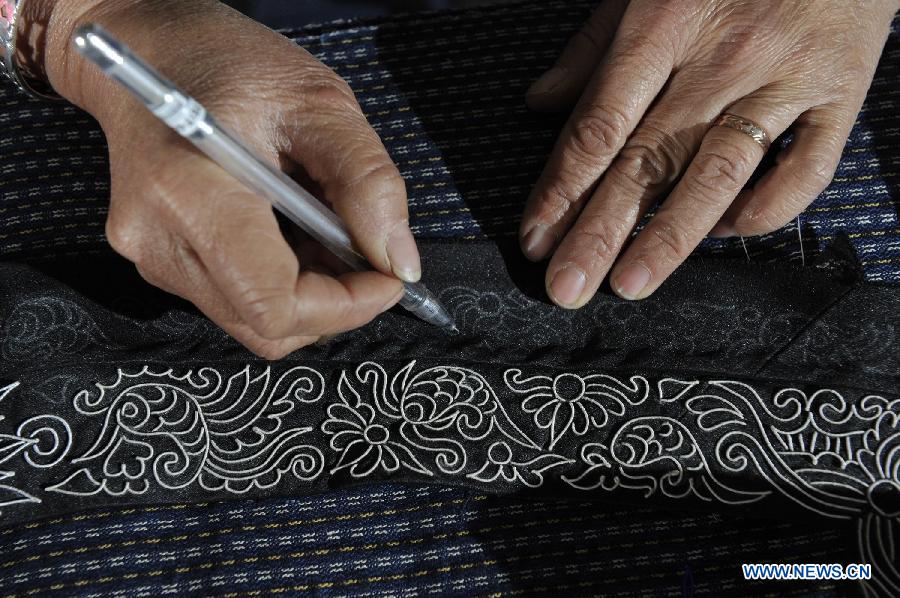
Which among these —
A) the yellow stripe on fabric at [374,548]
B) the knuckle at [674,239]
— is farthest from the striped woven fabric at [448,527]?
the knuckle at [674,239]

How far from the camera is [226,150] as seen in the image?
2.42ft

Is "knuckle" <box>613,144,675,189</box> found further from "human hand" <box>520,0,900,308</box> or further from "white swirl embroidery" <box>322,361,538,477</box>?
"white swirl embroidery" <box>322,361,538,477</box>

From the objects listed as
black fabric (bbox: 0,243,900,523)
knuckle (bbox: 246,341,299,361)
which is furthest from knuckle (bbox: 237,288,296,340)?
black fabric (bbox: 0,243,900,523)

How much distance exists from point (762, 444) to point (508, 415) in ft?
1.04

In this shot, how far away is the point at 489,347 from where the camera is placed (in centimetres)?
99

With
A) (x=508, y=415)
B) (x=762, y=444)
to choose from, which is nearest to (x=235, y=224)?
(x=508, y=415)

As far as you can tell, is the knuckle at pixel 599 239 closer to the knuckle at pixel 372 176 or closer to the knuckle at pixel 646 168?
the knuckle at pixel 646 168

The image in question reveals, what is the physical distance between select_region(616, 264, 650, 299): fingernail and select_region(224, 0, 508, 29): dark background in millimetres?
602

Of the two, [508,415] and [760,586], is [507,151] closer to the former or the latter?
[508,415]

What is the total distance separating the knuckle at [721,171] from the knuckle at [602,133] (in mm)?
121

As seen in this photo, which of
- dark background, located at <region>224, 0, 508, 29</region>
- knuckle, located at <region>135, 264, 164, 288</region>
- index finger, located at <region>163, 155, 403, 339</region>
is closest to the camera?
index finger, located at <region>163, 155, 403, 339</region>

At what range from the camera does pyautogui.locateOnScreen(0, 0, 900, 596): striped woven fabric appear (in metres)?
0.90

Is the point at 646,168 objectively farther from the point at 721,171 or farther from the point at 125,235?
the point at 125,235

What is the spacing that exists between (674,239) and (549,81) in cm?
33
